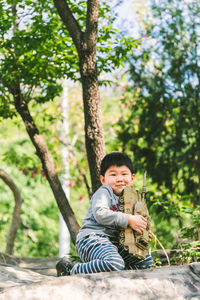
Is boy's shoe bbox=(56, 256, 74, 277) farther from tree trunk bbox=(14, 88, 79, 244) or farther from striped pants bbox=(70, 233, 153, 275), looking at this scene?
tree trunk bbox=(14, 88, 79, 244)

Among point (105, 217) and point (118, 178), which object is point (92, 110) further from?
point (105, 217)

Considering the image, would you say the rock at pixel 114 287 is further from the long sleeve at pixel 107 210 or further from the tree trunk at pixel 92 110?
the tree trunk at pixel 92 110

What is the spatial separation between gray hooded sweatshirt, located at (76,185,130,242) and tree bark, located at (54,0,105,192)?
139cm

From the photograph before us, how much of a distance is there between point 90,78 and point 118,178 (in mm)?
1587

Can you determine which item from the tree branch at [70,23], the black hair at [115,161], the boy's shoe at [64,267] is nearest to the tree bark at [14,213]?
the tree branch at [70,23]

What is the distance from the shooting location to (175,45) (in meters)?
8.70

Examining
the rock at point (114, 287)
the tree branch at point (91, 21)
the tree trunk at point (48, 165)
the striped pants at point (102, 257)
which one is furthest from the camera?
the tree trunk at point (48, 165)

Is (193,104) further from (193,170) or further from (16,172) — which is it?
(16,172)

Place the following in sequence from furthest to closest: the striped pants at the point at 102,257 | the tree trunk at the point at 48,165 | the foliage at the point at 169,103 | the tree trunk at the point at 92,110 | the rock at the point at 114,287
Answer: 1. the foliage at the point at 169,103
2. the tree trunk at the point at 48,165
3. the tree trunk at the point at 92,110
4. the striped pants at the point at 102,257
5. the rock at the point at 114,287

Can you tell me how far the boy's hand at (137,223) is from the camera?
289 centimetres

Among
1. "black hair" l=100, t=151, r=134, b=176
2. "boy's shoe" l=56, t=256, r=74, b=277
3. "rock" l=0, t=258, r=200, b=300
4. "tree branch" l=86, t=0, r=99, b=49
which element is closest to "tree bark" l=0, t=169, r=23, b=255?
"tree branch" l=86, t=0, r=99, b=49

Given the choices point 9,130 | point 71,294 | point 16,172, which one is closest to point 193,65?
point 71,294

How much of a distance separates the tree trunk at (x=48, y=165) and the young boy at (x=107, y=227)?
6.27 feet

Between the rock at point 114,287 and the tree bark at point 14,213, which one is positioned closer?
the rock at point 114,287
